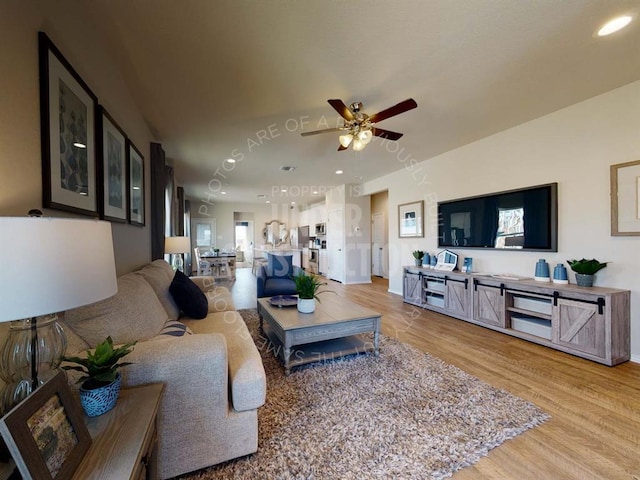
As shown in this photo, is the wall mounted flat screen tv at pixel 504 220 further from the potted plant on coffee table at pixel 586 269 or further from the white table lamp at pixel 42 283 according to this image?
the white table lamp at pixel 42 283

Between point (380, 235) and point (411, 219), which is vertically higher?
point (411, 219)

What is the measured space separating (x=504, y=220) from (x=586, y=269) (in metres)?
1.06

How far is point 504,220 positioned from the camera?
11.7ft

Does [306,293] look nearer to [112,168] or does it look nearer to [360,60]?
[112,168]

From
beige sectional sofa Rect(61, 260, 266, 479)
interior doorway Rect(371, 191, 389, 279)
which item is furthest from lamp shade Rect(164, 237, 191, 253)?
interior doorway Rect(371, 191, 389, 279)

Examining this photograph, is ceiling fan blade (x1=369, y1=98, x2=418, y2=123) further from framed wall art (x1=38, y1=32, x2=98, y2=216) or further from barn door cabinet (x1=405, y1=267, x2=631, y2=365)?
barn door cabinet (x1=405, y1=267, x2=631, y2=365)

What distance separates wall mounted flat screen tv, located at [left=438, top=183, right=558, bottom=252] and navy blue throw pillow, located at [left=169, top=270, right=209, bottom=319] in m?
3.74

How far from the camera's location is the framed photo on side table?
1.91 ft

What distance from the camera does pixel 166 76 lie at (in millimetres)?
2297

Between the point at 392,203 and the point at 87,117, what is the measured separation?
5.01 m

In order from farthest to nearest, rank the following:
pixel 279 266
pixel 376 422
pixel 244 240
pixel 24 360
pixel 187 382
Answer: pixel 244 240, pixel 279 266, pixel 376 422, pixel 187 382, pixel 24 360

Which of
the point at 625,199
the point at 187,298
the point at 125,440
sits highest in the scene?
the point at 625,199

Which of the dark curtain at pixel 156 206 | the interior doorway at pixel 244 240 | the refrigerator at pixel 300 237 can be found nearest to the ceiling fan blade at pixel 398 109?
the dark curtain at pixel 156 206

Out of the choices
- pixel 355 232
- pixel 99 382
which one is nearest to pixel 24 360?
pixel 99 382
